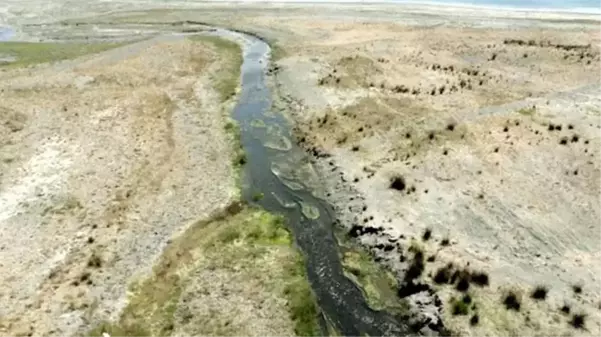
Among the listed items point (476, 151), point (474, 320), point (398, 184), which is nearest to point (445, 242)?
point (474, 320)

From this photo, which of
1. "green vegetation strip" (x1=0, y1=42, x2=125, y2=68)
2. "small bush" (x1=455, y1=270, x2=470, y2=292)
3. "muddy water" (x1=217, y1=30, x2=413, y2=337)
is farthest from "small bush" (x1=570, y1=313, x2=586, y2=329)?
"green vegetation strip" (x1=0, y1=42, x2=125, y2=68)

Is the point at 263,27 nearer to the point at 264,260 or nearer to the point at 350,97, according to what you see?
the point at 350,97

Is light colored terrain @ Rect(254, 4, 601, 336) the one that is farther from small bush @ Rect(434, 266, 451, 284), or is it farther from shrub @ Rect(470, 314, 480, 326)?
small bush @ Rect(434, 266, 451, 284)

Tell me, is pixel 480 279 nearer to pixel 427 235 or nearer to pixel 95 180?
pixel 427 235

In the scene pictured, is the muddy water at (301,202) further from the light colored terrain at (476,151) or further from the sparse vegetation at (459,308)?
the sparse vegetation at (459,308)

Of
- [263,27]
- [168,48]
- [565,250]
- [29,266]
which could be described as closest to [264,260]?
[29,266]

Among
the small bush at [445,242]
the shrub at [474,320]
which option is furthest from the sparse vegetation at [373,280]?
the small bush at [445,242]
